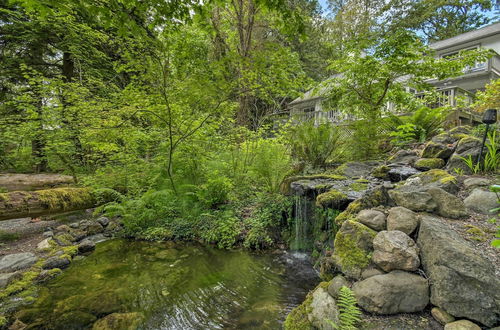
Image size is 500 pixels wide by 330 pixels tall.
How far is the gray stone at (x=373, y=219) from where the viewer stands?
2.16m

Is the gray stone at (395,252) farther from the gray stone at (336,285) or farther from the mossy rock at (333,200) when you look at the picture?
the mossy rock at (333,200)

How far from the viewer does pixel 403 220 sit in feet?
6.66

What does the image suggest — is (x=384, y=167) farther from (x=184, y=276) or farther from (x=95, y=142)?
(x=95, y=142)

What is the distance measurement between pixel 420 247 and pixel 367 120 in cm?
424

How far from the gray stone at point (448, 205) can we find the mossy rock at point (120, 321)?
3.37m

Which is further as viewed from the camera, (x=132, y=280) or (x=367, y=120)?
(x=367, y=120)

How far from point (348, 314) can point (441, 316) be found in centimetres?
58

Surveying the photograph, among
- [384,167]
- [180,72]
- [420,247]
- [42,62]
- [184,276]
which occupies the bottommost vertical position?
[184,276]

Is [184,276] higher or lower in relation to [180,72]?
lower

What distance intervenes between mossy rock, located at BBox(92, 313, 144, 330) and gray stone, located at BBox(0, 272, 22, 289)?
5.66 feet

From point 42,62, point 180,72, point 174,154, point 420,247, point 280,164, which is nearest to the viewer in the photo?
point 420,247

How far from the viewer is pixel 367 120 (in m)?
5.39

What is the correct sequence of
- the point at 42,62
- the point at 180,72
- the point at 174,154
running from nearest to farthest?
1. the point at 180,72
2. the point at 174,154
3. the point at 42,62

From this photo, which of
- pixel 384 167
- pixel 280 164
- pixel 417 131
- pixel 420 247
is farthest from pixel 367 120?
pixel 420 247
